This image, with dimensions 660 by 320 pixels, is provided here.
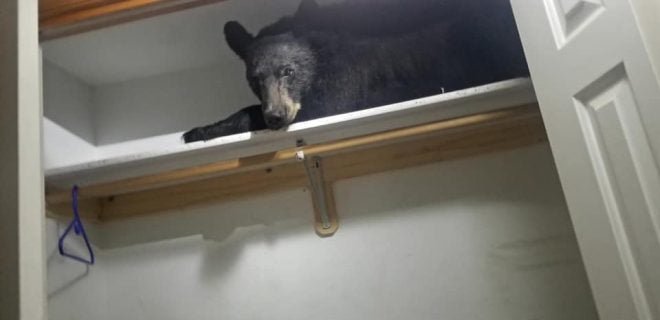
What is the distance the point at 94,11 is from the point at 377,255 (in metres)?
0.86

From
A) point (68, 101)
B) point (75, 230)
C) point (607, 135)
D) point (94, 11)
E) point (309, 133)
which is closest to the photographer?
point (607, 135)

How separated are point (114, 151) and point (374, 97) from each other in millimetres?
826

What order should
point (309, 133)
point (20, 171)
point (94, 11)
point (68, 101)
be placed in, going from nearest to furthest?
point (20, 171)
point (94, 11)
point (309, 133)
point (68, 101)

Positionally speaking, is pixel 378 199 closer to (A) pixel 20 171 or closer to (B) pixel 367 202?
(B) pixel 367 202

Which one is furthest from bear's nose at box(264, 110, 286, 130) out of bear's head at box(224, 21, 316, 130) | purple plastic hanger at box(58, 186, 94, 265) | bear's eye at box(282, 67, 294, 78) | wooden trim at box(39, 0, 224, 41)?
purple plastic hanger at box(58, 186, 94, 265)

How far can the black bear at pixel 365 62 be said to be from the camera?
1.20 metres

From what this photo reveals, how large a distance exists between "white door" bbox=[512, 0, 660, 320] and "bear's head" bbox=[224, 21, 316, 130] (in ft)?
1.75

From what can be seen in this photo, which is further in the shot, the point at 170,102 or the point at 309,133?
the point at 170,102

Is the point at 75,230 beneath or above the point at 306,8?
beneath

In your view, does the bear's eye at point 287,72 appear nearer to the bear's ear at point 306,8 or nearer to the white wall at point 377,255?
the bear's ear at point 306,8

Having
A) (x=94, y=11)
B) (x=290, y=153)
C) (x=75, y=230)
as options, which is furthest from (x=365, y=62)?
(x=75, y=230)

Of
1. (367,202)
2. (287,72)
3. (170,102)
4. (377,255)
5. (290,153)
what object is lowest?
(377,255)

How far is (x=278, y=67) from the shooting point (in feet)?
3.97

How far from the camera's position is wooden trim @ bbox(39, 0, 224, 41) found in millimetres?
1013
